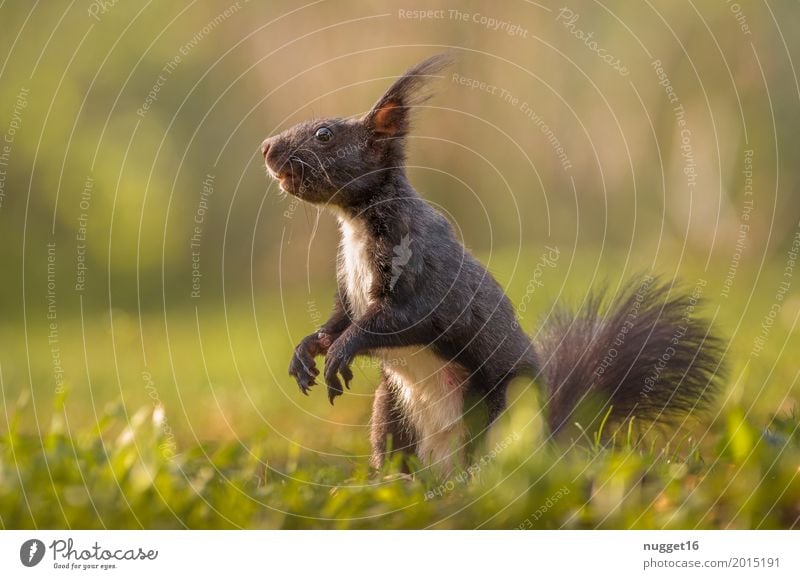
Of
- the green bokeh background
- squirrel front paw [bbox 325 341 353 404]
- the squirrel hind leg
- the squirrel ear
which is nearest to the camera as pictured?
squirrel front paw [bbox 325 341 353 404]

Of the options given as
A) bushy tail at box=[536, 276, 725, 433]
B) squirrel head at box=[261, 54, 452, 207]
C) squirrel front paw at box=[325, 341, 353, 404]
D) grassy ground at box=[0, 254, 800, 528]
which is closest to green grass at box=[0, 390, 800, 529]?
grassy ground at box=[0, 254, 800, 528]

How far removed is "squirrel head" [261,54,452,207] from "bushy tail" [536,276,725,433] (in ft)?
4.07

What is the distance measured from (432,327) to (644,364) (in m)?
1.11

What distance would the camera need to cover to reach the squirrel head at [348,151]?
5.01 m

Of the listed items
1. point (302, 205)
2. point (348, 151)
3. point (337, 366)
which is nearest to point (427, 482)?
point (337, 366)

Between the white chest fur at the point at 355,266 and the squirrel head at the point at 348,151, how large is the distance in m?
0.15

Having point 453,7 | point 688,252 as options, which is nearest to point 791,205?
point 688,252

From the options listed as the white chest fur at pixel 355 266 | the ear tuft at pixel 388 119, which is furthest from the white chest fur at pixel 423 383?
the ear tuft at pixel 388 119

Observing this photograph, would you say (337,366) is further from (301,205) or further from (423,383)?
(301,205)

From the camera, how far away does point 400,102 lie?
5.09 metres

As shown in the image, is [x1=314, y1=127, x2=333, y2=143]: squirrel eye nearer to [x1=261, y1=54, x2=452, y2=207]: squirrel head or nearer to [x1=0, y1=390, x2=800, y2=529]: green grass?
[x1=261, y1=54, x2=452, y2=207]: squirrel head

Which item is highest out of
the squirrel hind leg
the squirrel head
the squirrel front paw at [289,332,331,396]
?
the squirrel head

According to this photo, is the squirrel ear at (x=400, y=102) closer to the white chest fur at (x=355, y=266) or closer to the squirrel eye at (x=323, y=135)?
the squirrel eye at (x=323, y=135)

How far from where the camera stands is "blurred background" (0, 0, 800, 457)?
353 inches
